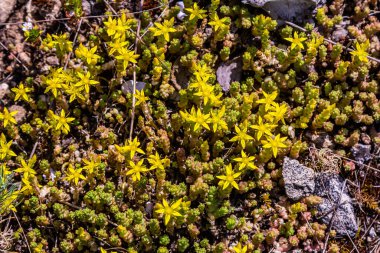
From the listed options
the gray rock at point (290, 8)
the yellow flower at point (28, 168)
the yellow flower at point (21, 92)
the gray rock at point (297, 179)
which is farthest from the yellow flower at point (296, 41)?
the yellow flower at point (28, 168)

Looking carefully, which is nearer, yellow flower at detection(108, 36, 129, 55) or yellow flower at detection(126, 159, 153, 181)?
yellow flower at detection(126, 159, 153, 181)

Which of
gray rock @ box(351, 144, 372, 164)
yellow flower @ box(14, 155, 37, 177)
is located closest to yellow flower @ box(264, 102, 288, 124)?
gray rock @ box(351, 144, 372, 164)

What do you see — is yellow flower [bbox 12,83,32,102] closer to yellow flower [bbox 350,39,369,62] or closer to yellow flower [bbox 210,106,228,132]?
yellow flower [bbox 210,106,228,132]

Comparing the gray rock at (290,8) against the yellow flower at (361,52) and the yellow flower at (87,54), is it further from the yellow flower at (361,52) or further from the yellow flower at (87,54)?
the yellow flower at (87,54)

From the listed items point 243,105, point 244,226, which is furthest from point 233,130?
point 244,226

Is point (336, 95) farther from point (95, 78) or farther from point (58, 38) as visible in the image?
point (58, 38)

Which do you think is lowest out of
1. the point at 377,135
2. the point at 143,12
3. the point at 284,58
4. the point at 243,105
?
the point at 377,135

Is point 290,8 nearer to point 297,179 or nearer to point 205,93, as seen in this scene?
point 205,93
